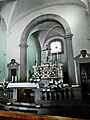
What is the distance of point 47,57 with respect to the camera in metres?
10.8

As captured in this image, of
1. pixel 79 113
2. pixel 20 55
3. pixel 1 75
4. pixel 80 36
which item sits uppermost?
pixel 80 36

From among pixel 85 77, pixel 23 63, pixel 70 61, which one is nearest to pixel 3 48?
pixel 23 63

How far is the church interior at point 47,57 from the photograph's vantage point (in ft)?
21.8

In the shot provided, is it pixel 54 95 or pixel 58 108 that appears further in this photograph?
pixel 54 95

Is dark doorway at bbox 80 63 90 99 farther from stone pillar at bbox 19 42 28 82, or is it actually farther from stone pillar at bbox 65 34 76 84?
stone pillar at bbox 19 42 28 82

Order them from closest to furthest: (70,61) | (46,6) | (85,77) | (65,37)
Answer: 1. (85,77)
2. (70,61)
3. (65,37)
4. (46,6)

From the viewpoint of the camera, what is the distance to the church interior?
6650mm

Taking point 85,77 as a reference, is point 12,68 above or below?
above

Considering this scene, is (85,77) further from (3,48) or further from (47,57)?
(3,48)

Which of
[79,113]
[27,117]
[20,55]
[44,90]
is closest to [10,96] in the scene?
[44,90]

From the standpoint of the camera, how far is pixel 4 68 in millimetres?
11086

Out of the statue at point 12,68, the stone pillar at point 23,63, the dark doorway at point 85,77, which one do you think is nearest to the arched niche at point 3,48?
the statue at point 12,68

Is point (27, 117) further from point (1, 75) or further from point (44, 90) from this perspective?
point (1, 75)

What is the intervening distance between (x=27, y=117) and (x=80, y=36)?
8.59 metres
